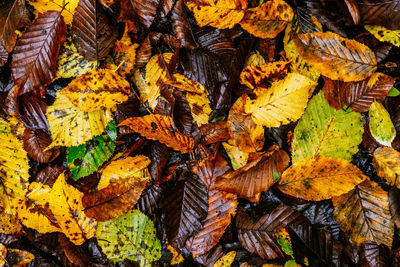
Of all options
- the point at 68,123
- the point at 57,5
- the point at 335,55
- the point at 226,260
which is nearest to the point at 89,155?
the point at 68,123

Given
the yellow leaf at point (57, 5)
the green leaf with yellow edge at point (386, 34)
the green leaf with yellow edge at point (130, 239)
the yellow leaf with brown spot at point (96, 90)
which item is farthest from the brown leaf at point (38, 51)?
the green leaf with yellow edge at point (386, 34)

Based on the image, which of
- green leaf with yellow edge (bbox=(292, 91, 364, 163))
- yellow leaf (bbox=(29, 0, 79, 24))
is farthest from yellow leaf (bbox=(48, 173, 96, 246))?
green leaf with yellow edge (bbox=(292, 91, 364, 163))

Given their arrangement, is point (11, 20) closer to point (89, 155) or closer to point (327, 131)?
point (89, 155)

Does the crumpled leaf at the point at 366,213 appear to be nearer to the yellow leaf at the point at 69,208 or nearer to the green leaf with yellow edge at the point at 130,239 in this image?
the green leaf with yellow edge at the point at 130,239

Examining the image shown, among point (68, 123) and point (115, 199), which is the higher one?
point (68, 123)

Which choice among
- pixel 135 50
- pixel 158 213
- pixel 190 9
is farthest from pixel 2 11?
pixel 158 213

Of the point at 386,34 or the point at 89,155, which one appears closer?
the point at 386,34
